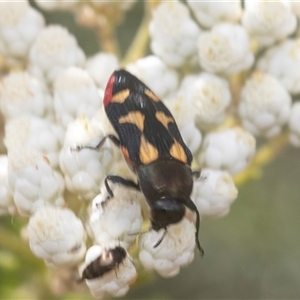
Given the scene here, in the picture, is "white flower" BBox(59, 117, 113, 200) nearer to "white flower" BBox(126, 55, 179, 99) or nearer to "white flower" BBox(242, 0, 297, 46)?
"white flower" BBox(126, 55, 179, 99)

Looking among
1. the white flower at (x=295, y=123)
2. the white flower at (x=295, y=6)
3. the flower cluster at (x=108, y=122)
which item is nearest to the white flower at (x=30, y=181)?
the flower cluster at (x=108, y=122)

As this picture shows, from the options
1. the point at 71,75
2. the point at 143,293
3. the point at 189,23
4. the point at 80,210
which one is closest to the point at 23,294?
the point at 143,293

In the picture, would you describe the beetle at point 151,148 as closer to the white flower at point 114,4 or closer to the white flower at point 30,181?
the white flower at point 30,181

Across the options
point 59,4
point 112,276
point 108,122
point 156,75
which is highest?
point 59,4

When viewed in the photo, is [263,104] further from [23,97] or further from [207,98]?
[23,97]

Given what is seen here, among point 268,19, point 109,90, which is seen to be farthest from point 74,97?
point 268,19

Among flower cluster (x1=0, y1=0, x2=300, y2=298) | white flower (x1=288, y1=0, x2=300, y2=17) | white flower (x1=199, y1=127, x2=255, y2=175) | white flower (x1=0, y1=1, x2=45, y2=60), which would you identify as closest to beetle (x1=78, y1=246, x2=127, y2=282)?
flower cluster (x1=0, y1=0, x2=300, y2=298)
